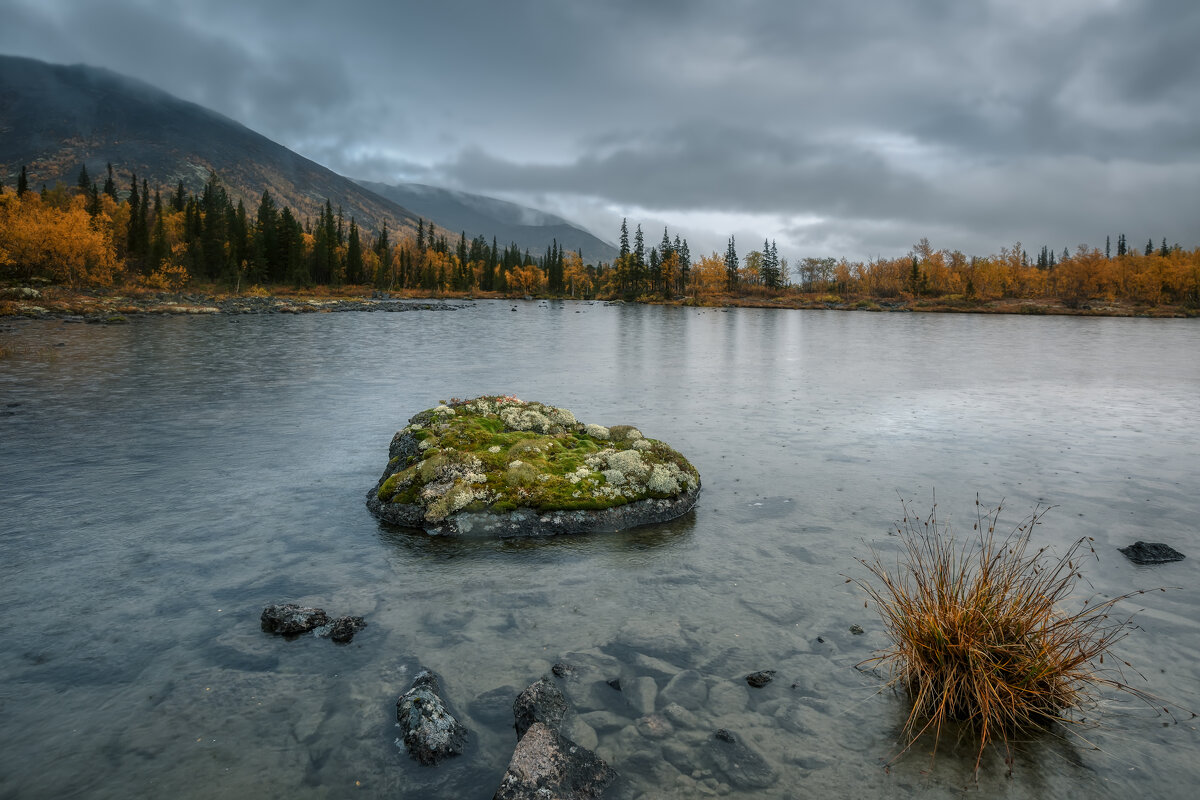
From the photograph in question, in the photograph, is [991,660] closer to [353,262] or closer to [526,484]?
[526,484]

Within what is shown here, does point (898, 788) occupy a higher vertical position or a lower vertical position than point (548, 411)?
lower

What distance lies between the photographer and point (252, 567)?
10070 mm

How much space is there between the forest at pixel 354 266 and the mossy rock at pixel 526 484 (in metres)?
96.9

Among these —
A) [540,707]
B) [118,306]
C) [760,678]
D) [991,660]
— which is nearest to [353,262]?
[118,306]

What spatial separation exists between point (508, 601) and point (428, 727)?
9.74ft

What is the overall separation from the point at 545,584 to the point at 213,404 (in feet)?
63.6

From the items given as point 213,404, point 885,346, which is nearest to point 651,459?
point 213,404

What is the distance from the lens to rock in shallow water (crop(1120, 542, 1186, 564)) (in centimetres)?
1036

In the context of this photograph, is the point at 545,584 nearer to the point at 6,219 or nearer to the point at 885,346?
the point at 885,346

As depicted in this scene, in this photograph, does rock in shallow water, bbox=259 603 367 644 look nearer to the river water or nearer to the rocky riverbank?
the river water

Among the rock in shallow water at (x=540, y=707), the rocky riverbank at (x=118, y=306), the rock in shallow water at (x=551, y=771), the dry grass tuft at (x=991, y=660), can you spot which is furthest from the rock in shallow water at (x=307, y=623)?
the rocky riverbank at (x=118, y=306)

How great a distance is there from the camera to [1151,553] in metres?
10.5

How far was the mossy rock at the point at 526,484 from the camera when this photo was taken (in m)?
11.9

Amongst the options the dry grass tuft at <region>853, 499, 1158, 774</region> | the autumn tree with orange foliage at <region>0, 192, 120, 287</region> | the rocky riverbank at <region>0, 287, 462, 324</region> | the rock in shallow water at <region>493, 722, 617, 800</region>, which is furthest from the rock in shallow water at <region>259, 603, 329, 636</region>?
the autumn tree with orange foliage at <region>0, 192, 120, 287</region>
